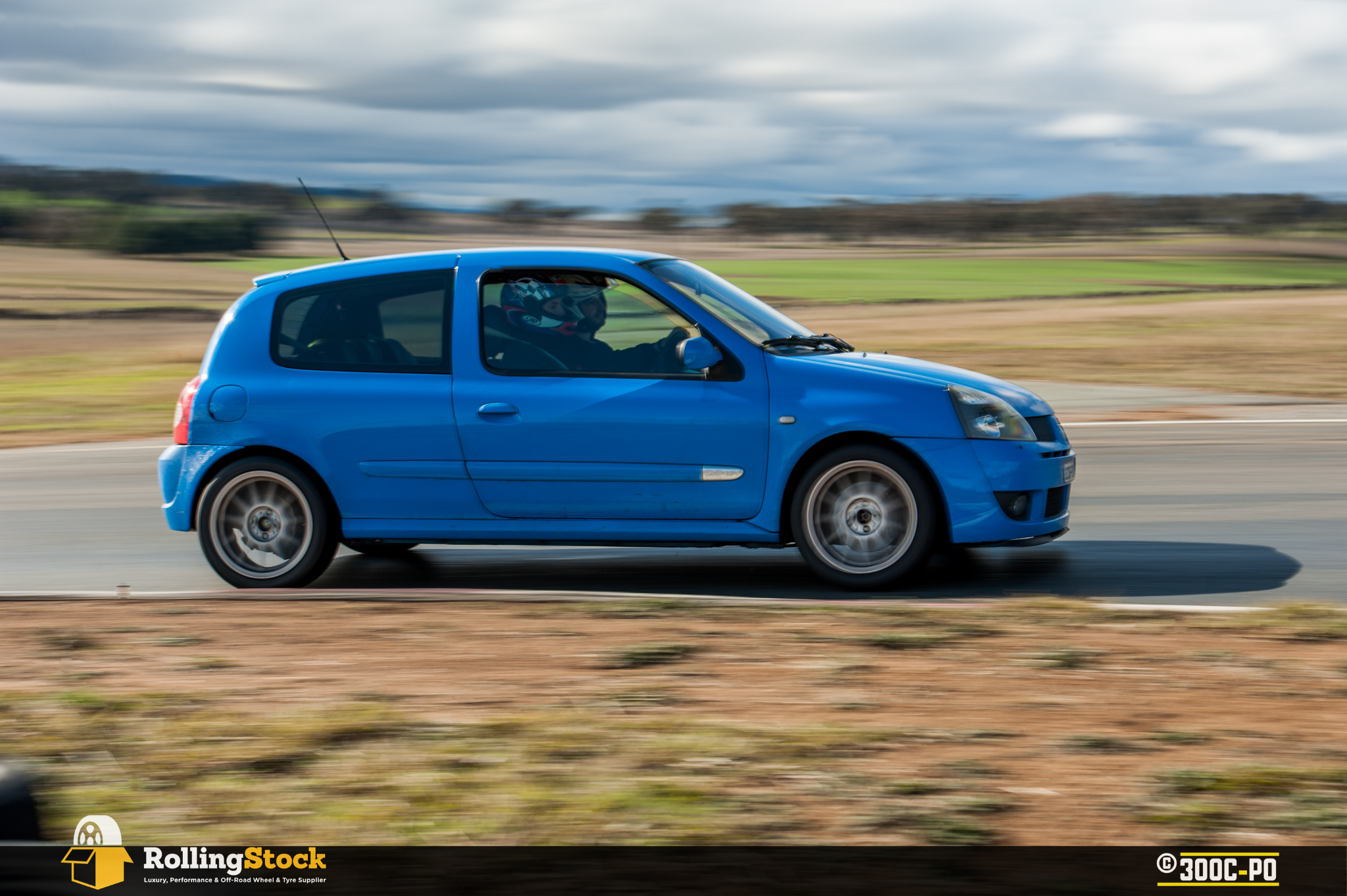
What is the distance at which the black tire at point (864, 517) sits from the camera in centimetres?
691

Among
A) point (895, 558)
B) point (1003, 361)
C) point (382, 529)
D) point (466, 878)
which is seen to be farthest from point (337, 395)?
point (1003, 361)

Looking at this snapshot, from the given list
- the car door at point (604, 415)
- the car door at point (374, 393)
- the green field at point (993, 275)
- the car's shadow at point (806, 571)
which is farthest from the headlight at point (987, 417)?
the green field at point (993, 275)

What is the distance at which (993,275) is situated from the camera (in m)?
48.1

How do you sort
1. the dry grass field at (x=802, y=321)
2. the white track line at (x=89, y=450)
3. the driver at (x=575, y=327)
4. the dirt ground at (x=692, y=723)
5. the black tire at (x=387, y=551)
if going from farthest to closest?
the dry grass field at (x=802, y=321) < the white track line at (x=89, y=450) < the black tire at (x=387, y=551) < the driver at (x=575, y=327) < the dirt ground at (x=692, y=723)

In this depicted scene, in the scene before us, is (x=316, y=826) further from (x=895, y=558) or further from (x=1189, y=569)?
(x=1189, y=569)

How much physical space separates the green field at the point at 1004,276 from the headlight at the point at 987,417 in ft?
102

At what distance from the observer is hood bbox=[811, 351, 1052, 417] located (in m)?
7.02

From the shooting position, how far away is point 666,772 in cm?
430

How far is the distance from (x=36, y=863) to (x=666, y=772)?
197cm

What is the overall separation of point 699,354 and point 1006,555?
2289 mm

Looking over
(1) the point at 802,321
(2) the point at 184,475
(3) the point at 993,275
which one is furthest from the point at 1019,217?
(2) the point at 184,475

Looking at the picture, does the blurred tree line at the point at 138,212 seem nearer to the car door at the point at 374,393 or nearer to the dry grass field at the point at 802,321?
the dry grass field at the point at 802,321

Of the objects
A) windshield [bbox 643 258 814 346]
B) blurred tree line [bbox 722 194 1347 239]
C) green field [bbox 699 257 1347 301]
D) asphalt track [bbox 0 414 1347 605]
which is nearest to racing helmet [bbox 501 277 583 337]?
windshield [bbox 643 258 814 346]

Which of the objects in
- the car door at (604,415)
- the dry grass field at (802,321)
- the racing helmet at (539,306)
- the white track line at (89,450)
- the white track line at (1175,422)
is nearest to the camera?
the car door at (604,415)
